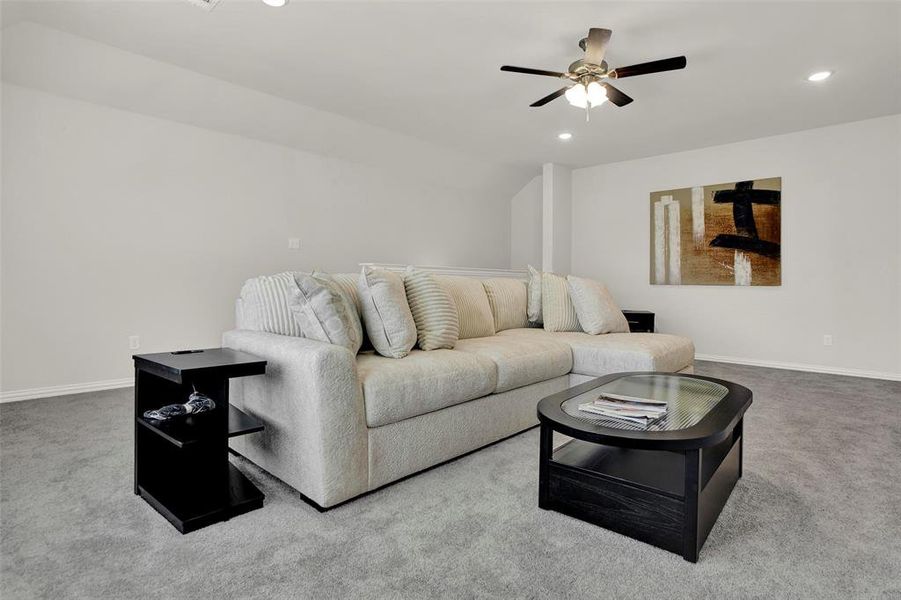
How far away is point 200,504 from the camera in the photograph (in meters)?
1.63

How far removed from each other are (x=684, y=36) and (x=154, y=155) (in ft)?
13.3

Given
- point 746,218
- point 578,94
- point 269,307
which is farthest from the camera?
point 746,218

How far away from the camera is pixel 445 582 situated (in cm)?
129

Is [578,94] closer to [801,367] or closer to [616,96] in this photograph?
[616,96]

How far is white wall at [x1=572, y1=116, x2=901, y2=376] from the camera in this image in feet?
14.2

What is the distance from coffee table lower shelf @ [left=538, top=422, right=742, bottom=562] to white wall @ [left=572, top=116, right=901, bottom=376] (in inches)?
148

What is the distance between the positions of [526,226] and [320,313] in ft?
17.7

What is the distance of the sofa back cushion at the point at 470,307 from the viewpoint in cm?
306

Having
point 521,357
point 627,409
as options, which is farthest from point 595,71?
point 627,409

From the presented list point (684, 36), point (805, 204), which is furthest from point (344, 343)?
point (805, 204)

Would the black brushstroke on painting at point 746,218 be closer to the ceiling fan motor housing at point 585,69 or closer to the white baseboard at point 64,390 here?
the ceiling fan motor housing at point 585,69

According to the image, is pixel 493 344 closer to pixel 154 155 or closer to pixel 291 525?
pixel 291 525

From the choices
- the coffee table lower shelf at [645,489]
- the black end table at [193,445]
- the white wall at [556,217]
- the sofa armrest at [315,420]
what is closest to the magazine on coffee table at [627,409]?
the coffee table lower shelf at [645,489]

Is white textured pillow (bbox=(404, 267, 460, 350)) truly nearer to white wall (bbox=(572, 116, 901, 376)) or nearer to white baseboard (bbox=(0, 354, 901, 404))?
white baseboard (bbox=(0, 354, 901, 404))
